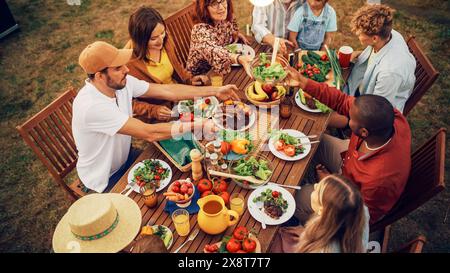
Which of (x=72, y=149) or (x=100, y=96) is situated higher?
(x=100, y=96)

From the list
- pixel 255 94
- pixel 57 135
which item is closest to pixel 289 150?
pixel 255 94

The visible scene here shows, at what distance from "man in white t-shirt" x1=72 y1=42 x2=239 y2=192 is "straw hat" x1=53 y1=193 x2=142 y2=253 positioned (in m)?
0.81

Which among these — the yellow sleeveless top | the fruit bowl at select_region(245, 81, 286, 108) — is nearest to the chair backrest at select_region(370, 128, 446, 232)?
the fruit bowl at select_region(245, 81, 286, 108)

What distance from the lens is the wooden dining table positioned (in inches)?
104

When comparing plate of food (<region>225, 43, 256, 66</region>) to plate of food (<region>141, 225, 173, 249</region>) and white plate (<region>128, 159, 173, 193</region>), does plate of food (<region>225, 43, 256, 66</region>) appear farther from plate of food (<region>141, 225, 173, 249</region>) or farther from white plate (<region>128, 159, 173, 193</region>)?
plate of food (<region>141, 225, 173, 249</region>)

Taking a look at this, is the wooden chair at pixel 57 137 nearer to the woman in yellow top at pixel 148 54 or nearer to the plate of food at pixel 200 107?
the woman in yellow top at pixel 148 54

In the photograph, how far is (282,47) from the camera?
430cm

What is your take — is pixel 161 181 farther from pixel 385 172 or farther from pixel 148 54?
pixel 385 172

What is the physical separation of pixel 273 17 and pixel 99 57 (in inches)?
107

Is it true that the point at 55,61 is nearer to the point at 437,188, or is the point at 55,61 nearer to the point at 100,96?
the point at 100,96

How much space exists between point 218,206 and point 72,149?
2.07 meters

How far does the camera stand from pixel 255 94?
3684 millimetres
